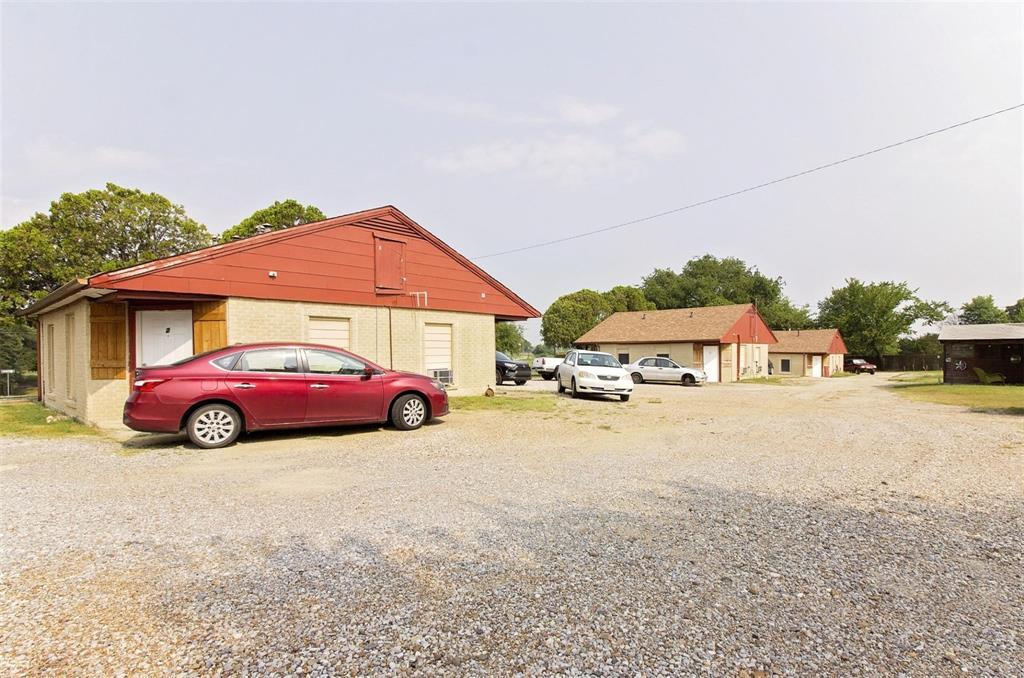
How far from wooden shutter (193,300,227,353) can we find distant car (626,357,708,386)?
71.0ft

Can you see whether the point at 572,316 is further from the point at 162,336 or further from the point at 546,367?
the point at 162,336

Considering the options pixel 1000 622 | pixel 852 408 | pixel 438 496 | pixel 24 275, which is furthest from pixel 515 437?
pixel 24 275

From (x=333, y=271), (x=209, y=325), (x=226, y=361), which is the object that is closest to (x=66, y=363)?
(x=209, y=325)

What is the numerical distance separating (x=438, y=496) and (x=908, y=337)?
233 feet

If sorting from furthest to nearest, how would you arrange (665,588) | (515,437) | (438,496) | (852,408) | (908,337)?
(908,337) < (852,408) < (515,437) < (438,496) < (665,588)

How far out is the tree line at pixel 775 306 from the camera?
54.5 metres

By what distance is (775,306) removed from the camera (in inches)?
2697

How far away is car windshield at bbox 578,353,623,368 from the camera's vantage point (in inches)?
669

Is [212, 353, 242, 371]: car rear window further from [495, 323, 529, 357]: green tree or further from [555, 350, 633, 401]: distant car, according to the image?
[495, 323, 529, 357]: green tree

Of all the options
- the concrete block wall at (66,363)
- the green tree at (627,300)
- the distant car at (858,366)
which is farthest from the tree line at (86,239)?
the distant car at (858,366)

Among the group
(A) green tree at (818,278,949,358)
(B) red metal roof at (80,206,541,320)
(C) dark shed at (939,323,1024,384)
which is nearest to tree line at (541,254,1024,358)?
(A) green tree at (818,278,949,358)

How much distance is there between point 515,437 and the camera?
884cm

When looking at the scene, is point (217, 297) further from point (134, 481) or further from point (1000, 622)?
point (1000, 622)

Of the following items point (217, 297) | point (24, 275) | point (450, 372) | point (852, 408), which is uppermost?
point (24, 275)
